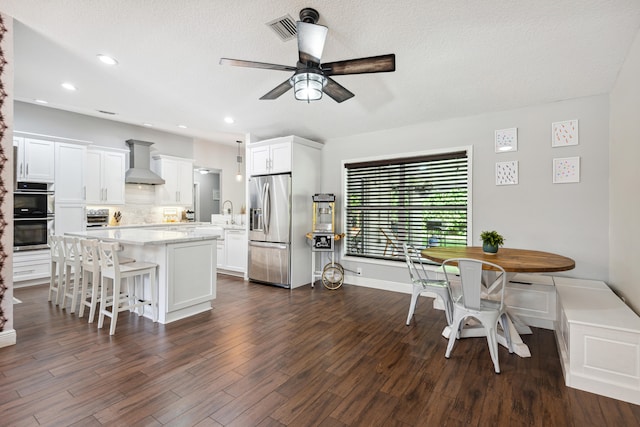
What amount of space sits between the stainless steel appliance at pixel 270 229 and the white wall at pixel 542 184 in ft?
7.40

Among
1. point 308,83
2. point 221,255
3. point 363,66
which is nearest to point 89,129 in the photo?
point 221,255

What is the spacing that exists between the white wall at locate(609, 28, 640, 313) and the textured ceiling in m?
0.25

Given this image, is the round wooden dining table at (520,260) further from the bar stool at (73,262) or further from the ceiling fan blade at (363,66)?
the bar stool at (73,262)

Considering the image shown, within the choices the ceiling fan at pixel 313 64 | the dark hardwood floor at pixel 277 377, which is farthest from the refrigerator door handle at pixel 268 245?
the ceiling fan at pixel 313 64

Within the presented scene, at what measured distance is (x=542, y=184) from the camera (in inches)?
143

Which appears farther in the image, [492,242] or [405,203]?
[405,203]

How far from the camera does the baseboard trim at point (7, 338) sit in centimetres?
266

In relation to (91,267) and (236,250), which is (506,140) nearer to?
(236,250)

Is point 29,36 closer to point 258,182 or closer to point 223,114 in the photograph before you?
point 223,114

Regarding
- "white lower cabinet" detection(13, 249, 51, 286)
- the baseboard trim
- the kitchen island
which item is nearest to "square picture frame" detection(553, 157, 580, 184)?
the kitchen island

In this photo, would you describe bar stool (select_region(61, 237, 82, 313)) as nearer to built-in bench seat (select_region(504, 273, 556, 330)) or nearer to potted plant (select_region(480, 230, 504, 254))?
potted plant (select_region(480, 230, 504, 254))

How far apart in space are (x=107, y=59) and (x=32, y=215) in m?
3.18

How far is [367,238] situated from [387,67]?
3.25m

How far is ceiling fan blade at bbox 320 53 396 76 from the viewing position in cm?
221
